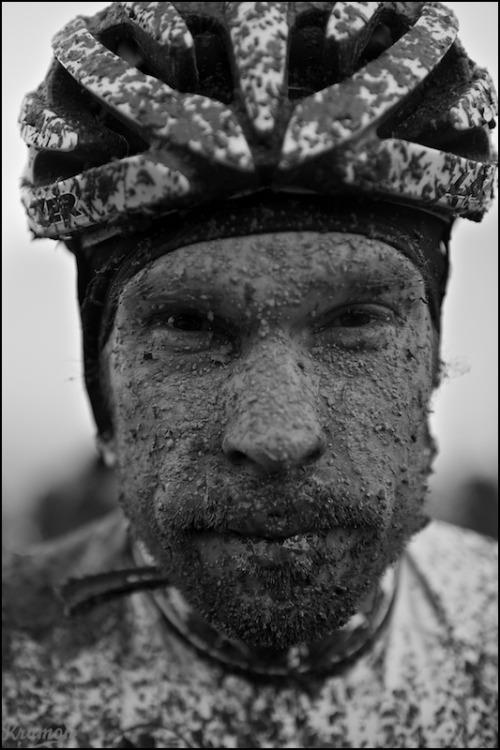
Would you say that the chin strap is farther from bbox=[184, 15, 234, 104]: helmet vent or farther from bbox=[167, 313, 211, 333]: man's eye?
bbox=[184, 15, 234, 104]: helmet vent

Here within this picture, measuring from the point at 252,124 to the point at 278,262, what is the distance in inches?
15.4

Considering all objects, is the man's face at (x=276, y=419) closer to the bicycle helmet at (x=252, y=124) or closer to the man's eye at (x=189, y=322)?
the man's eye at (x=189, y=322)

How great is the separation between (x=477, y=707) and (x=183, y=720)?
1.14 m

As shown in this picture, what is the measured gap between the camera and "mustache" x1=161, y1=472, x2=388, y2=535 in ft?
6.27

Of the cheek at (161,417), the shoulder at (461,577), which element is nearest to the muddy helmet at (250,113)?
the cheek at (161,417)

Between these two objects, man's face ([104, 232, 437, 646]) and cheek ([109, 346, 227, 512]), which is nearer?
man's face ([104, 232, 437, 646])

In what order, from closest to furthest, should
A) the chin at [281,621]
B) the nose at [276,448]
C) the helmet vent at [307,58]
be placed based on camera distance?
the nose at [276,448]
the chin at [281,621]
the helmet vent at [307,58]

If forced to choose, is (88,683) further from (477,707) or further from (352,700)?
(477,707)

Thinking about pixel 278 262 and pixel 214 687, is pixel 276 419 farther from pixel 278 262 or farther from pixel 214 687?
pixel 214 687

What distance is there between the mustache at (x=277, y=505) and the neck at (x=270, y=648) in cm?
73

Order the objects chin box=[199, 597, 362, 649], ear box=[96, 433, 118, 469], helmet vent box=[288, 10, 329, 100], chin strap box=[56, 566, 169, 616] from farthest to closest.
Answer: ear box=[96, 433, 118, 469], chin strap box=[56, 566, 169, 616], helmet vent box=[288, 10, 329, 100], chin box=[199, 597, 362, 649]

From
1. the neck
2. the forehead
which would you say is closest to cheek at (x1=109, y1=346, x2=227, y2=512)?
the forehead

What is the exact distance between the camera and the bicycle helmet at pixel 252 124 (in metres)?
A: 2.04

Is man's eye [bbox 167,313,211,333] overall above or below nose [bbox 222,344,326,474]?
above
